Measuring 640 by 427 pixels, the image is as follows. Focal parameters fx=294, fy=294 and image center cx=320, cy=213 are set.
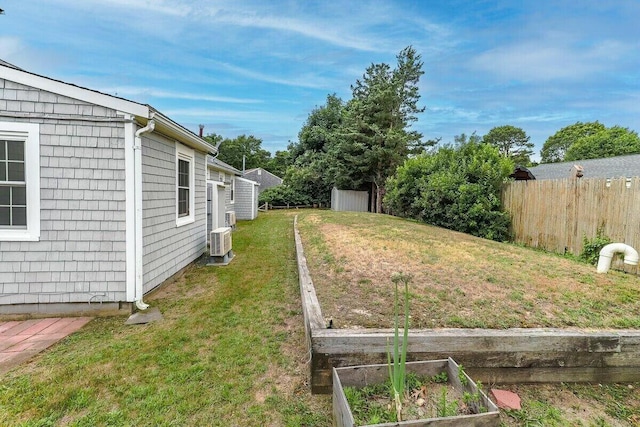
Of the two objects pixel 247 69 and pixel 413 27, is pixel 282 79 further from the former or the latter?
pixel 413 27

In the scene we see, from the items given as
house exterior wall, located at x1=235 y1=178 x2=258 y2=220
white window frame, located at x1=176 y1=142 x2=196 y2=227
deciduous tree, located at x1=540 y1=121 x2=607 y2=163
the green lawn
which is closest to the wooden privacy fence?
the green lawn

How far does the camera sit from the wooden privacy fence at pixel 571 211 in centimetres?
577

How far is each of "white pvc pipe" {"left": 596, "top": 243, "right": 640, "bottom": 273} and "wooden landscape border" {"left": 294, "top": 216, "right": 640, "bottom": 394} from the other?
3.23m

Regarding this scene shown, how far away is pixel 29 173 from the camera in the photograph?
362 centimetres

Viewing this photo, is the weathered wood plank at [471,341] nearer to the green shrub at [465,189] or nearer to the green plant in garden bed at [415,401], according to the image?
the green plant in garden bed at [415,401]

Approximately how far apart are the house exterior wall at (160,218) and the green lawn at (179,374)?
0.60 m

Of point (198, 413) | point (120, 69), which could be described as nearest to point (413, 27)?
point (120, 69)

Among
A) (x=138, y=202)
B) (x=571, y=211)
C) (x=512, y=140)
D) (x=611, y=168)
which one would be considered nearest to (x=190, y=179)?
(x=138, y=202)

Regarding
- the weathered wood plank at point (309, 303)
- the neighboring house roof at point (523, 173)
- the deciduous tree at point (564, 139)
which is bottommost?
the weathered wood plank at point (309, 303)

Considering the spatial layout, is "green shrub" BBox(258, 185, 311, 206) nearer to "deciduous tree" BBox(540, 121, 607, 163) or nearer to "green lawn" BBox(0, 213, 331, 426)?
"green lawn" BBox(0, 213, 331, 426)

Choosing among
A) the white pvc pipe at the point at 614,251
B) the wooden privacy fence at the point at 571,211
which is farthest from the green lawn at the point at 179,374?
the wooden privacy fence at the point at 571,211

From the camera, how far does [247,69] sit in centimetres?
1445

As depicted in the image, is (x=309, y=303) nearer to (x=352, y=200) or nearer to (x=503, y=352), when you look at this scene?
(x=503, y=352)

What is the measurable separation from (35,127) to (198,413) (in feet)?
12.8
